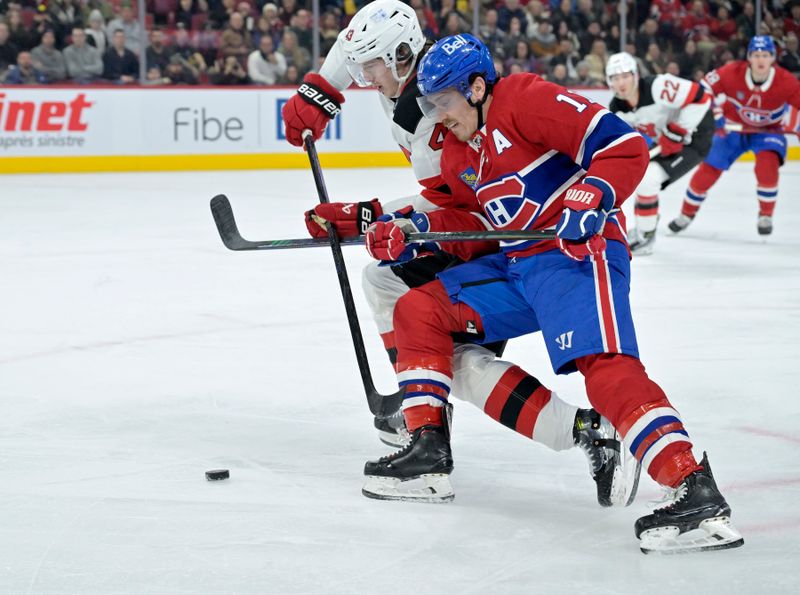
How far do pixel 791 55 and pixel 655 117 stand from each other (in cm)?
674

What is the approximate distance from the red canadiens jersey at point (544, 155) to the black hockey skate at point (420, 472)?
1.33 feet

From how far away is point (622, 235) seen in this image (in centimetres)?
239

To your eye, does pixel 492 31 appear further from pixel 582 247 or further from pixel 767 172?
pixel 582 247

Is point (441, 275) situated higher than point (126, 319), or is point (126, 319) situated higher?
point (441, 275)

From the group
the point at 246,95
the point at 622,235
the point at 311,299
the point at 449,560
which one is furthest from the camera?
the point at 246,95

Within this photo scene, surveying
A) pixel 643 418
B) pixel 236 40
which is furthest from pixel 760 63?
pixel 643 418

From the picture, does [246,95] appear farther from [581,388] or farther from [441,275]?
[441,275]

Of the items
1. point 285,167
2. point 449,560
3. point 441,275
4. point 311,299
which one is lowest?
point 285,167

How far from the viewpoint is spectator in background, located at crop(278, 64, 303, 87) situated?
1059cm

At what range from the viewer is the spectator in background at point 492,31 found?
11219mm

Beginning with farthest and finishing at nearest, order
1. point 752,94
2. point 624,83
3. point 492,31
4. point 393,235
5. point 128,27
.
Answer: point 492,31, point 128,27, point 752,94, point 624,83, point 393,235

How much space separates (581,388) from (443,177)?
0.98 meters

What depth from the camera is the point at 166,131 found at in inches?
395

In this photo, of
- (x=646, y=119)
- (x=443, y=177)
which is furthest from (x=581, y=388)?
(x=646, y=119)
